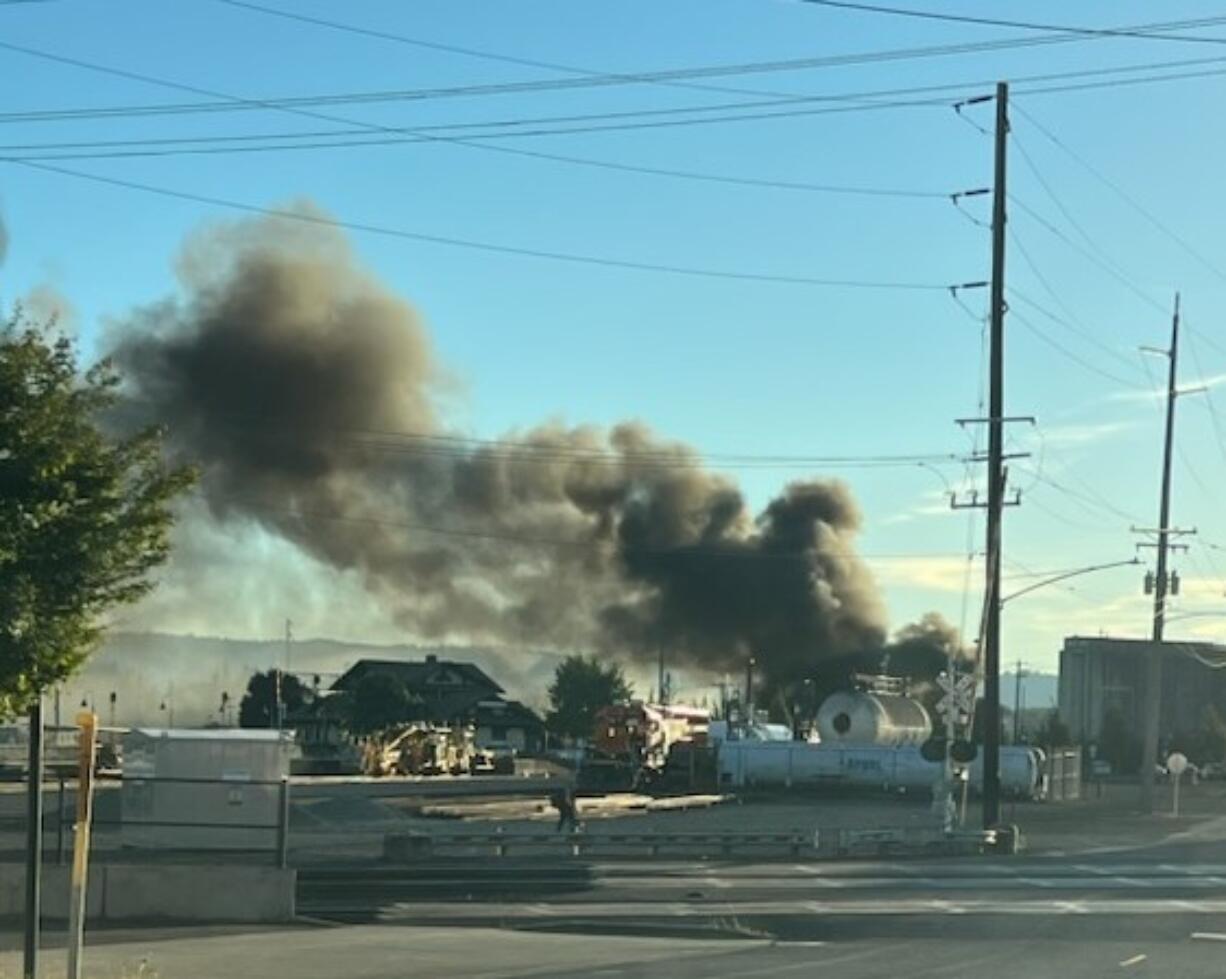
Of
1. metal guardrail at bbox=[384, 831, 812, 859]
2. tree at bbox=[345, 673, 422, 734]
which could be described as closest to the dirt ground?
metal guardrail at bbox=[384, 831, 812, 859]

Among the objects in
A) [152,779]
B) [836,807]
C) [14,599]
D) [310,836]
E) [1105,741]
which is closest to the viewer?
[14,599]

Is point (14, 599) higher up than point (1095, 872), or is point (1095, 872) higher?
point (14, 599)

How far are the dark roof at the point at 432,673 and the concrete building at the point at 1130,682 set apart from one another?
3558 centimetres

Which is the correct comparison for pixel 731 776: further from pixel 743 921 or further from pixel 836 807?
pixel 743 921

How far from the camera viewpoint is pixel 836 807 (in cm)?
5478

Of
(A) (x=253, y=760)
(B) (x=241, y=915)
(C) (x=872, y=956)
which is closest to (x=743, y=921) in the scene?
(C) (x=872, y=956)

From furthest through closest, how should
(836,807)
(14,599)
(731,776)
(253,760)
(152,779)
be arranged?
(731,776) → (836,807) → (253,760) → (152,779) → (14,599)

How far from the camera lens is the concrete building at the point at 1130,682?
4510 inches

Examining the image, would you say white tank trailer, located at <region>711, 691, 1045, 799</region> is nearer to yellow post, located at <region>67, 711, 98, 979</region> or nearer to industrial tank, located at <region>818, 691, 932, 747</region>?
industrial tank, located at <region>818, 691, 932, 747</region>

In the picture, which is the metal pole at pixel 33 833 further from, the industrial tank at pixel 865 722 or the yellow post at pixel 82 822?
the industrial tank at pixel 865 722

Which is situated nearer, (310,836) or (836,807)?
(310,836)

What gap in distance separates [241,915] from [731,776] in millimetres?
42389

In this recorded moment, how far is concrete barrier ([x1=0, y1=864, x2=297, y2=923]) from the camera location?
22.2 meters

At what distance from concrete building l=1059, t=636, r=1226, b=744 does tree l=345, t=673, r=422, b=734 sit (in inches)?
1709
